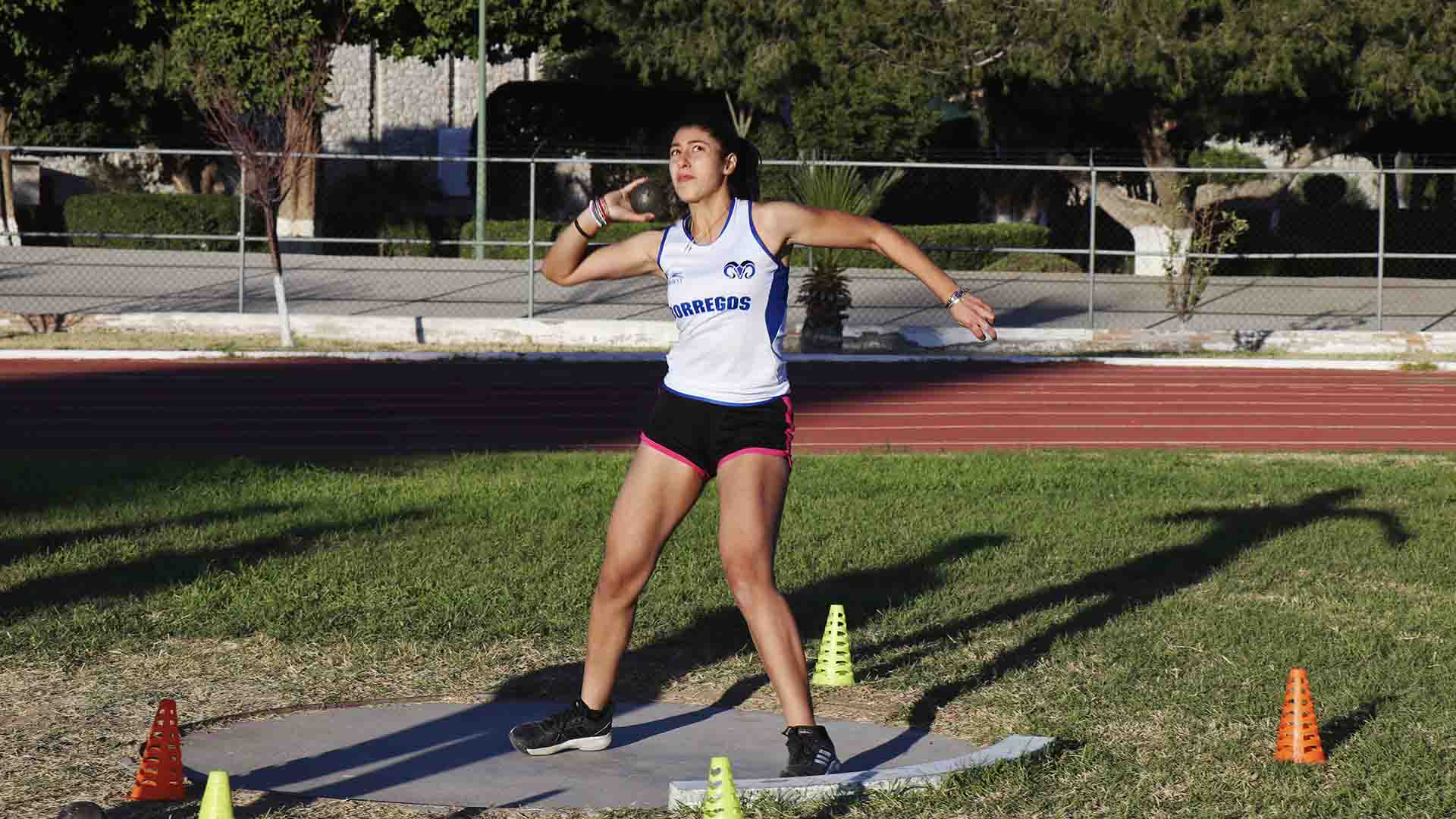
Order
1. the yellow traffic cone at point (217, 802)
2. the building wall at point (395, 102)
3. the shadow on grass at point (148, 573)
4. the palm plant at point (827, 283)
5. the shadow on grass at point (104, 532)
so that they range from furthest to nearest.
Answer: the building wall at point (395, 102) → the palm plant at point (827, 283) → the shadow on grass at point (104, 532) → the shadow on grass at point (148, 573) → the yellow traffic cone at point (217, 802)

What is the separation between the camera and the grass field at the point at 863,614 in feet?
18.4

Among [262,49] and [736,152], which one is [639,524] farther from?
[262,49]

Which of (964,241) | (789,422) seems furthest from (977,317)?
(964,241)

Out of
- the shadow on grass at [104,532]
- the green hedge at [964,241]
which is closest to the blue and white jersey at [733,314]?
the shadow on grass at [104,532]

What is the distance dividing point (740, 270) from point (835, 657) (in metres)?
1.88

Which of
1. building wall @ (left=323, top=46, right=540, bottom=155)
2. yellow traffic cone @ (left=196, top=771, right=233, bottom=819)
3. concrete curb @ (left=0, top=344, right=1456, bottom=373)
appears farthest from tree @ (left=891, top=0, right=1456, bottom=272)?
building wall @ (left=323, top=46, right=540, bottom=155)

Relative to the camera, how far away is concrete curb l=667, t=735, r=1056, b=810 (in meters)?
5.16

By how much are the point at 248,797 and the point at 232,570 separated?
364cm

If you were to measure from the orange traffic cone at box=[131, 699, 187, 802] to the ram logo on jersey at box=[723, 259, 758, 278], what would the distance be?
2.03m

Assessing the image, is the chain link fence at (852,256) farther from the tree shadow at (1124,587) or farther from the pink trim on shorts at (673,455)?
the pink trim on shorts at (673,455)

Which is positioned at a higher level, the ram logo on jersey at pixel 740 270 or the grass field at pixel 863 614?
the ram logo on jersey at pixel 740 270

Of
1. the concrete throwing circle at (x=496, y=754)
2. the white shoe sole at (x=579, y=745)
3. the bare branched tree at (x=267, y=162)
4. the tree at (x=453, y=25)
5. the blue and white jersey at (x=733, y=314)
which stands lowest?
the concrete throwing circle at (x=496, y=754)

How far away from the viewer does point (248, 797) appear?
5254mm

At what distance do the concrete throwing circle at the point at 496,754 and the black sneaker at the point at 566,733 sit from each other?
1.4 inches
